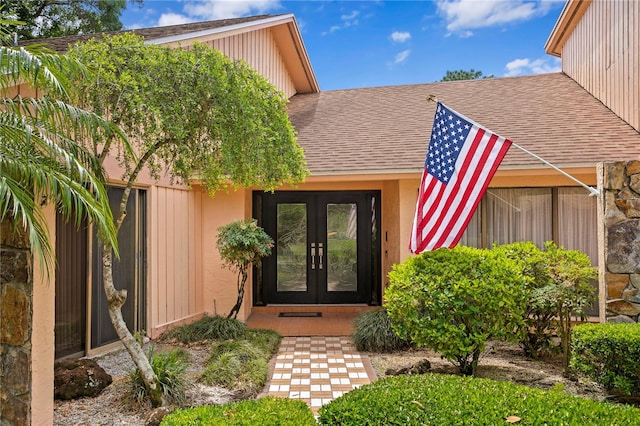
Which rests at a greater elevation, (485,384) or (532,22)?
(532,22)

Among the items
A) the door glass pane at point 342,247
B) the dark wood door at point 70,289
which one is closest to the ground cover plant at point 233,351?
the dark wood door at point 70,289

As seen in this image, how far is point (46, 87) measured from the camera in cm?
348

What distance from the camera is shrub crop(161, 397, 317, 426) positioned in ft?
8.63

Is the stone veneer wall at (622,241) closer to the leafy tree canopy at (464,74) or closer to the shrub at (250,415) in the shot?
the shrub at (250,415)

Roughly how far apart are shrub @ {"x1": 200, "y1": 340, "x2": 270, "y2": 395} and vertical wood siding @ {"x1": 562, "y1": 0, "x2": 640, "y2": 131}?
779 centimetres

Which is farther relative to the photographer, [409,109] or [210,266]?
[409,109]

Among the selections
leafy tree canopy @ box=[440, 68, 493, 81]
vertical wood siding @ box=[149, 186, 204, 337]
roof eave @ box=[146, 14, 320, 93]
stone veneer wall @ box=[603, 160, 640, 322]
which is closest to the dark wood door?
vertical wood siding @ box=[149, 186, 204, 337]

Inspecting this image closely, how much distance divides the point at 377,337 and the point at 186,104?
4373mm

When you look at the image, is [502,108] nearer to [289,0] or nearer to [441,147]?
[441,147]

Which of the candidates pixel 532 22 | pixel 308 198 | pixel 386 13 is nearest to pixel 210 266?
pixel 308 198

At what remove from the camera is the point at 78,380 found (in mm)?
4551

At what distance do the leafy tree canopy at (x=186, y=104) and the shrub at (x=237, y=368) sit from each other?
7.64ft

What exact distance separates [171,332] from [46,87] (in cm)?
467

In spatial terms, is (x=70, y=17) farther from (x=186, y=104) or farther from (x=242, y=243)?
(x=186, y=104)
